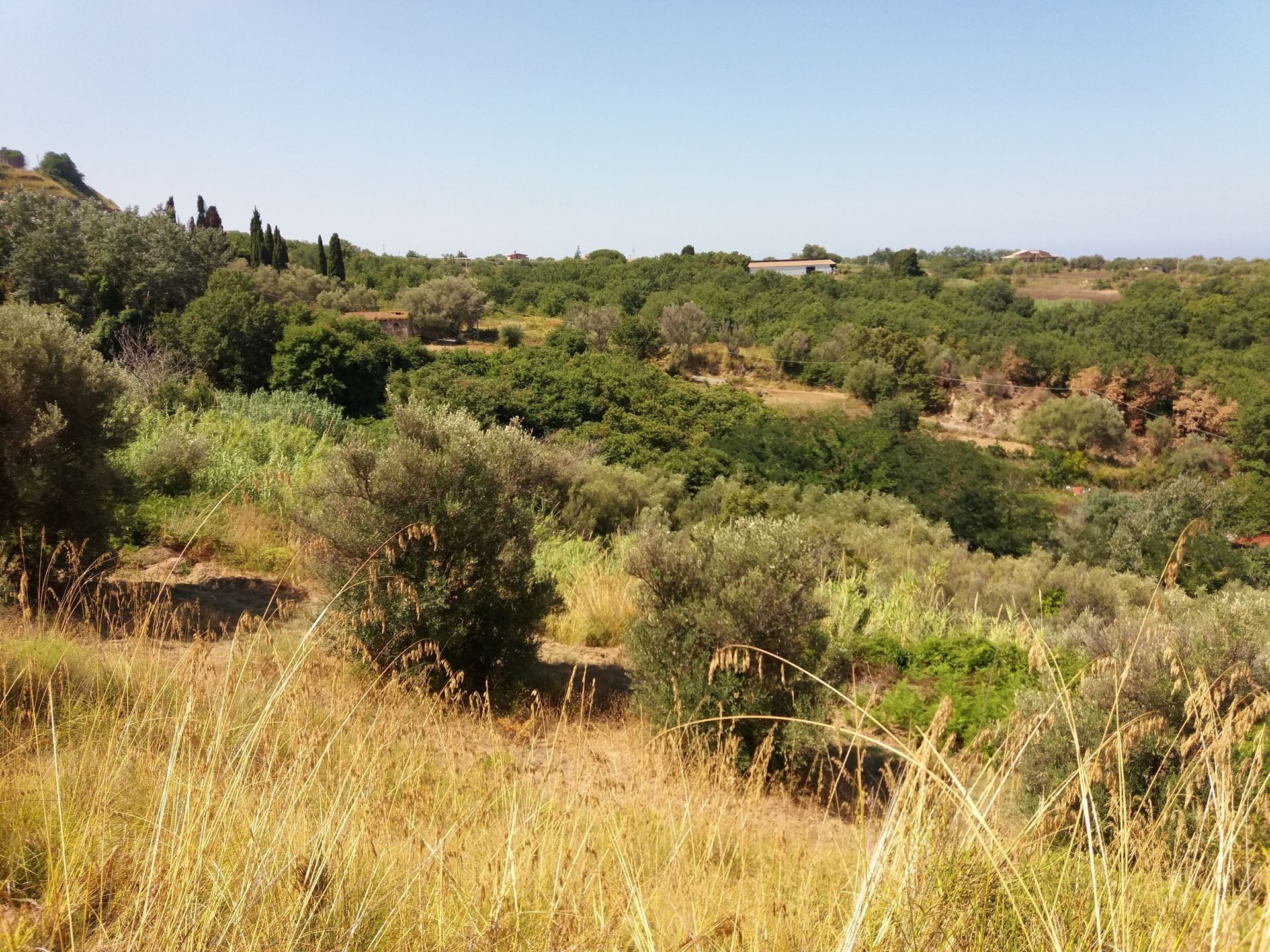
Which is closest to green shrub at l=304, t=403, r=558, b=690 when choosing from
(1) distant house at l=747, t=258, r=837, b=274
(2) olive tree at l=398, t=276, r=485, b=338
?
(2) olive tree at l=398, t=276, r=485, b=338

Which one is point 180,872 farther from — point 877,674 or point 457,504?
point 877,674

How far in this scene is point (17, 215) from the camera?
91.5ft

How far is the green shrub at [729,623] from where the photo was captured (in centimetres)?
431

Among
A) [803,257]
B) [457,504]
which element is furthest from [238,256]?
[803,257]

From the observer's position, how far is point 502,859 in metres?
1.96

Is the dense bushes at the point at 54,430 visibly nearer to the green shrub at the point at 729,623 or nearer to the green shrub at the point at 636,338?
the green shrub at the point at 729,623

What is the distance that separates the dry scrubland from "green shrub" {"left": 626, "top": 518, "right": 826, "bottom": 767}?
1330 mm

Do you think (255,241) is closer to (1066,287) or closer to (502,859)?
(502,859)

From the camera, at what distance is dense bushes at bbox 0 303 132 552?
16.9ft

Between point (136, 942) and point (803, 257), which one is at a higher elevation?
point (803, 257)

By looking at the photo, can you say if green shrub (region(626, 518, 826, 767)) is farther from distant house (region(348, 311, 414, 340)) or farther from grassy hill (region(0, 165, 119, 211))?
grassy hill (region(0, 165, 119, 211))

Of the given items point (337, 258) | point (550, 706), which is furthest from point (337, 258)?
point (550, 706)

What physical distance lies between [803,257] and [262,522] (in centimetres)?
9392

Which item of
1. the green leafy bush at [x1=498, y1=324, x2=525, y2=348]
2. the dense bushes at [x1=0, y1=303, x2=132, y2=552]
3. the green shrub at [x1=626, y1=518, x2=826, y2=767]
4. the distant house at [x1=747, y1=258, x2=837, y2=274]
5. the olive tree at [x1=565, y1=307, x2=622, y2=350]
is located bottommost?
the green shrub at [x1=626, y1=518, x2=826, y2=767]
